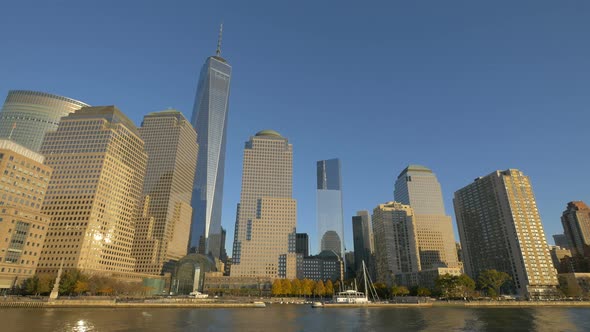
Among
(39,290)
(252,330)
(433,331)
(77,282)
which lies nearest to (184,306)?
(77,282)

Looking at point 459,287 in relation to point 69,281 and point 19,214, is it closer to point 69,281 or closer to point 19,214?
point 69,281

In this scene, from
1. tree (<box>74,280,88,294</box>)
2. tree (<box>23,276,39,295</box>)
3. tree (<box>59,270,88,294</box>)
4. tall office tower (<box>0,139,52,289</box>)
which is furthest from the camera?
tree (<box>74,280,88,294</box>)

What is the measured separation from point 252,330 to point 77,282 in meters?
126

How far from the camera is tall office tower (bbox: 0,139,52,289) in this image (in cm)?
14838

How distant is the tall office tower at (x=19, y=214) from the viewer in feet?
487

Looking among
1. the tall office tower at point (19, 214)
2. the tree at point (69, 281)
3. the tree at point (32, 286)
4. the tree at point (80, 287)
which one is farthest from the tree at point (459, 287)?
the tall office tower at point (19, 214)

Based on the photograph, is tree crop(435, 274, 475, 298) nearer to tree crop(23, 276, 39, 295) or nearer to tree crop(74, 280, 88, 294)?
tree crop(74, 280, 88, 294)

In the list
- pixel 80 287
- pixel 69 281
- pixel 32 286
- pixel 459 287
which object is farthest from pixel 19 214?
pixel 459 287

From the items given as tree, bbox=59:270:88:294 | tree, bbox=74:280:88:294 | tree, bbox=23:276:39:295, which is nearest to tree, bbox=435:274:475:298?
tree, bbox=74:280:88:294

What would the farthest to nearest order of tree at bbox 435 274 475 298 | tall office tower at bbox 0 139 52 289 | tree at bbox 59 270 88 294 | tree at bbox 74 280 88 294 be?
tree at bbox 435 274 475 298 → tree at bbox 74 280 88 294 → tree at bbox 59 270 88 294 → tall office tower at bbox 0 139 52 289

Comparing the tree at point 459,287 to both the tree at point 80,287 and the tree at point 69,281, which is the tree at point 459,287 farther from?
the tree at point 69,281

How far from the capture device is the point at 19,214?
157 metres

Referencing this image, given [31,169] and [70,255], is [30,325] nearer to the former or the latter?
[70,255]

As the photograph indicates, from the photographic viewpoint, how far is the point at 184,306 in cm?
14338
